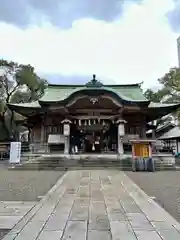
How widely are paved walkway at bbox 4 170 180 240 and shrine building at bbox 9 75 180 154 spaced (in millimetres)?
12185

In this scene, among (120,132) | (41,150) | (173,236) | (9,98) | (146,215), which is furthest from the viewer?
(9,98)

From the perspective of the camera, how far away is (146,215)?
5.02m

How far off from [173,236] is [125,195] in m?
3.47

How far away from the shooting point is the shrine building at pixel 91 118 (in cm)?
1916

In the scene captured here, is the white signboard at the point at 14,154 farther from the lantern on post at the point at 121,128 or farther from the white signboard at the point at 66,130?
the lantern on post at the point at 121,128

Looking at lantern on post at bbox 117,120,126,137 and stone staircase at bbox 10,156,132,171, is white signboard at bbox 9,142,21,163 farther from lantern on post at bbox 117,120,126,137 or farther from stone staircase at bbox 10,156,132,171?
lantern on post at bbox 117,120,126,137

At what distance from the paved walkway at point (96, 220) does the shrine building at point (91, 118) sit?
12185 millimetres

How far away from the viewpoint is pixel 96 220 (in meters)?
4.59

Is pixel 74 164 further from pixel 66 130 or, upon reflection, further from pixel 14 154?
pixel 14 154

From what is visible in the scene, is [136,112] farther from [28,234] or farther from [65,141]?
[28,234]

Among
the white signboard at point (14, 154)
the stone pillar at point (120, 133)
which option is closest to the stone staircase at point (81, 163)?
the white signboard at point (14, 154)

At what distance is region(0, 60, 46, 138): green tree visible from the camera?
30.1 m

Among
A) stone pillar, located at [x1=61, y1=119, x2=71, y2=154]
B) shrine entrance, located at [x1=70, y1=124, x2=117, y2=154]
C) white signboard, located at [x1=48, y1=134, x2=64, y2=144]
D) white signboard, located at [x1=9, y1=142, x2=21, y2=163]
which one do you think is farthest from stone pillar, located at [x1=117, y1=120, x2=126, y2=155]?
white signboard, located at [x1=9, y1=142, x2=21, y2=163]

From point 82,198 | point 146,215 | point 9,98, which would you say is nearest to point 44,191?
point 82,198
